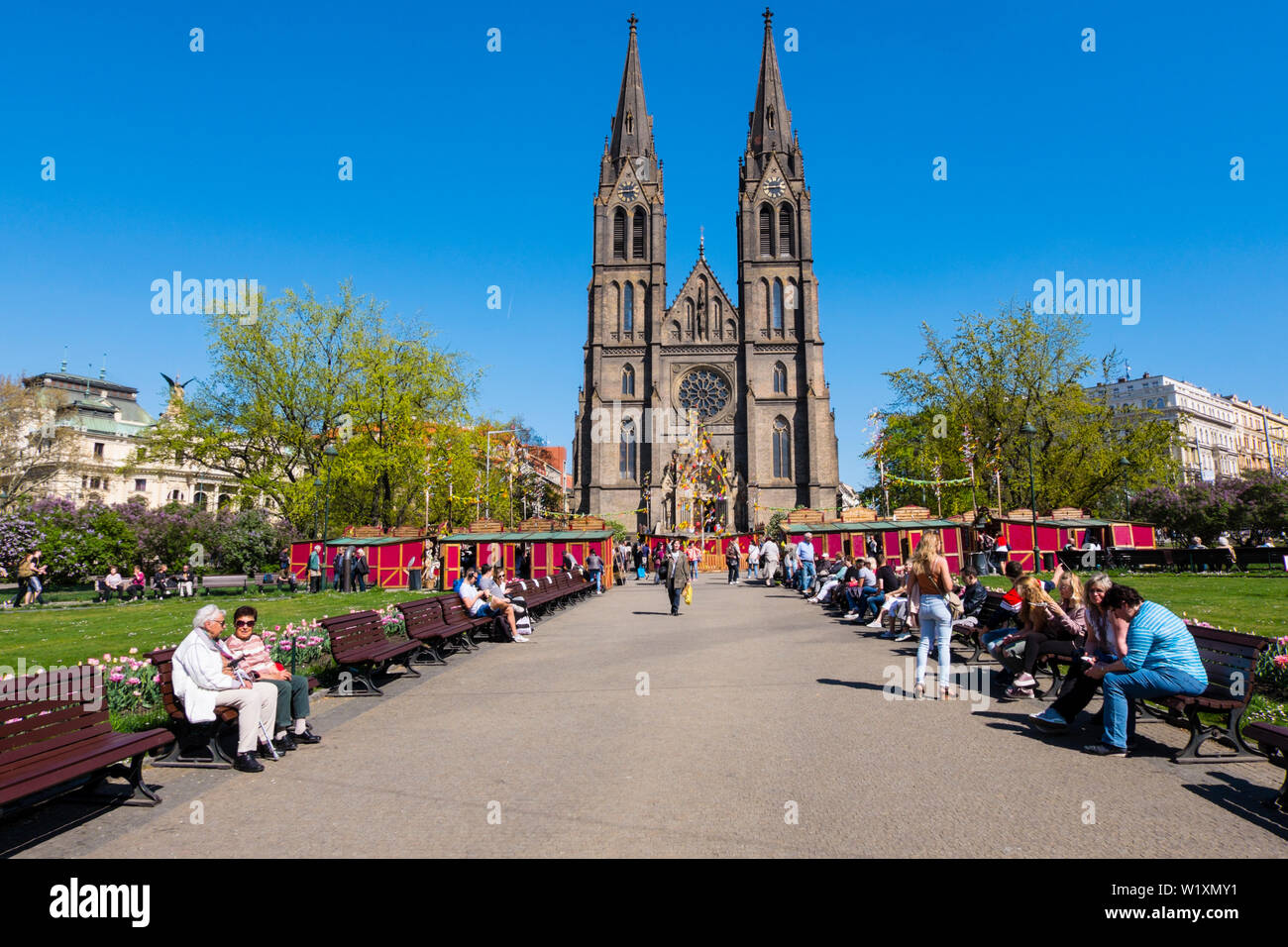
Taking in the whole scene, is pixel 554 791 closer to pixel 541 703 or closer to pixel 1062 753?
pixel 541 703

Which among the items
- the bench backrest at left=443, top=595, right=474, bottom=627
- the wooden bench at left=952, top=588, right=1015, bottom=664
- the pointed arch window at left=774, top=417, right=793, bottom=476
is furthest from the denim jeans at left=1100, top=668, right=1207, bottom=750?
the pointed arch window at left=774, top=417, right=793, bottom=476

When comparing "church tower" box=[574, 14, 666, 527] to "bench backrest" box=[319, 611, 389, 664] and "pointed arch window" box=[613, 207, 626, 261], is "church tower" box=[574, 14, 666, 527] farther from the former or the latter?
"bench backrest" box=[319, 611, 389, 664]

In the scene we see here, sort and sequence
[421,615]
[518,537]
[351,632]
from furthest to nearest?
[518,537], [421,615], [351,632]

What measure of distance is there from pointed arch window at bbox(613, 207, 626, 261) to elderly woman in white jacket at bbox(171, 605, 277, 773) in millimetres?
56890

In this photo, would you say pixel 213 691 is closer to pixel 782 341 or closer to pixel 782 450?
pixel 782 450

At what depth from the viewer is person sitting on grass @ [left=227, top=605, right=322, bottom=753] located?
6.57 meters

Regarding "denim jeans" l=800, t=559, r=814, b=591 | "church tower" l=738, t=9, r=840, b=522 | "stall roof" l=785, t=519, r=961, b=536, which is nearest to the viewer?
"denim jeans" l=800, t=559, r=814, b=591

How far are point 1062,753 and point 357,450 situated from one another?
104 ft

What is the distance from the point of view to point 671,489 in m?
53.1

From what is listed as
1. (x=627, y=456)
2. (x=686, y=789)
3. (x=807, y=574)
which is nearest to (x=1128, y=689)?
(x=686, y=789)

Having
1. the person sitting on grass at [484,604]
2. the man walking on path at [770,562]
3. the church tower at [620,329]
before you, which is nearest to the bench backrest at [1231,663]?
the person sitting on grass at [484,604]

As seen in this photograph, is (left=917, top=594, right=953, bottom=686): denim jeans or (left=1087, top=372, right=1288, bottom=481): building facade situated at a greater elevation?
(left=1087, top=372, right=1288, bottom=481): building facade

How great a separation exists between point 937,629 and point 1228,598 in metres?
10.1

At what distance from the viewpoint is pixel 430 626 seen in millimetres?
11227
